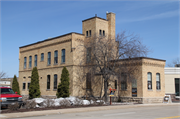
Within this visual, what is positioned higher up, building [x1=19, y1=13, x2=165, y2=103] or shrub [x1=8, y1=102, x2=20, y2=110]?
building [x1=19, y1=13, x2=165, y2=103]

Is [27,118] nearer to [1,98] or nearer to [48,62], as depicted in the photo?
[1,98]

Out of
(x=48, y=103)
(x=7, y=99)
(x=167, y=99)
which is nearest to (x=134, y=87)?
(x=167, y=99)

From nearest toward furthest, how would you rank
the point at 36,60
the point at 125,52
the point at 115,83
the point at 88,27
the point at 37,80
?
1. the point at 125,52
2. the point at 115,83
3. the point at 88,27
4. the point at 37,80
5. the point at 36,60

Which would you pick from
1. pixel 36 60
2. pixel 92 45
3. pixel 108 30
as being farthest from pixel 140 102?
pixel 36 60

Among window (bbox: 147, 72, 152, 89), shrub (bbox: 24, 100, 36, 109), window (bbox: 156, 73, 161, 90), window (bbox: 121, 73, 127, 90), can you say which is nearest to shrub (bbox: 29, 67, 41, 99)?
window (bbox: 121, 73, 127, 90)

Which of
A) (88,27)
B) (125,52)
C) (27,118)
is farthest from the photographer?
(88,27)

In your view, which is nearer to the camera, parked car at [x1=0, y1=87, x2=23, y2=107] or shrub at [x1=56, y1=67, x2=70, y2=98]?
parked car at [x1=0, y1=87, x2=23, y2=107]

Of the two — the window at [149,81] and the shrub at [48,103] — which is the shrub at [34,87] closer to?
the shrub at [48,103]

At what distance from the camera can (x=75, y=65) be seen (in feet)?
102

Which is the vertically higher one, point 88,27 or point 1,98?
point 88,27

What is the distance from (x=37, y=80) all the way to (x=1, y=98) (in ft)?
61.3

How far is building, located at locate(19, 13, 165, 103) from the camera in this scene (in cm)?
2736

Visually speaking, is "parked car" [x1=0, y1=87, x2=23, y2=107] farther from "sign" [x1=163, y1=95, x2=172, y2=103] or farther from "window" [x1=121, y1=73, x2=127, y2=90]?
"sign" [x1=163, y1=95, x2=172, y2=103]

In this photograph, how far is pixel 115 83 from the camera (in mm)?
29969
